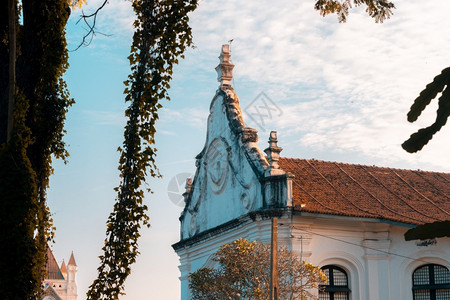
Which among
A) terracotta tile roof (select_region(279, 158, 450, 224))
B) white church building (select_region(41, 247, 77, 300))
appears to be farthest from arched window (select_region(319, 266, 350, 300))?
white church building (select_region(41, 247, 77, 300))

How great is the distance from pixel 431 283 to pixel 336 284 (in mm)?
3225

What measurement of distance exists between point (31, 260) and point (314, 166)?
1794 centimetres

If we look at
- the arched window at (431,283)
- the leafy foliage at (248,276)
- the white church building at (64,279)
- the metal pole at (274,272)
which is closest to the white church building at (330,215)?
the arched window at (431,283)

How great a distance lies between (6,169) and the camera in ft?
33.2

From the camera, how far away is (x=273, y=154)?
79.2 feet

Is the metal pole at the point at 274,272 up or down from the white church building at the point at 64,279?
down

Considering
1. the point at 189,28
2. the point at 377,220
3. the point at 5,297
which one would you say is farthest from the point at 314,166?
the point at 5,297

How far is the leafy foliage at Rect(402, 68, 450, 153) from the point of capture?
3646 mm

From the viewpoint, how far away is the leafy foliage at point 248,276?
65.1ft

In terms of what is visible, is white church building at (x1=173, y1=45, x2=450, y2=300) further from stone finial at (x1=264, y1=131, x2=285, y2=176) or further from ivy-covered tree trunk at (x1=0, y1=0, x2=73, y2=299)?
ivy-covered tree trunk at (x1=0, y1=0, x2=73, y2=299)

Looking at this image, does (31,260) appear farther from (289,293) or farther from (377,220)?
(377,220)

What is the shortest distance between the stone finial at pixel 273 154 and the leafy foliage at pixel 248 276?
12.3 feet

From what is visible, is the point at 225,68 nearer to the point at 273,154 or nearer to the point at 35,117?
the point at 273,154

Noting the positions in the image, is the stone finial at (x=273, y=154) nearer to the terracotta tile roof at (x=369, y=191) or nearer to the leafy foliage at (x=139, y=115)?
the terracotta tile roof at (x=369, y=191)
